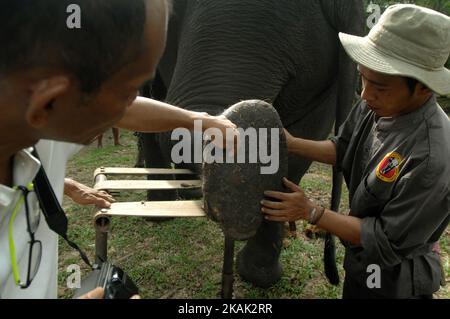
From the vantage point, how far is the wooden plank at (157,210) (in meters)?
1.89

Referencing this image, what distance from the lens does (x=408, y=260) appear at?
5.49 ft

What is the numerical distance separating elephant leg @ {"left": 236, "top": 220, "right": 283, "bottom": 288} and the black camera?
1485 millimetres

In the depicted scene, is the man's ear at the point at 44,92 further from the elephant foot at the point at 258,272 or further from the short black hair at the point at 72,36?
the elephant foot at the point at 258,272

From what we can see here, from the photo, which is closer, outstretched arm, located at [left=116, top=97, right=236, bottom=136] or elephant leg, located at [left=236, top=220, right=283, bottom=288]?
outstretched arm, located at [left=116, top=97, right=236, bottom=136]

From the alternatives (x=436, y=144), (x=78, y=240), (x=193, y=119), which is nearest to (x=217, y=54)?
(x=193, y=119)

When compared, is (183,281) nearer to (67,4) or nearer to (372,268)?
(372,268)

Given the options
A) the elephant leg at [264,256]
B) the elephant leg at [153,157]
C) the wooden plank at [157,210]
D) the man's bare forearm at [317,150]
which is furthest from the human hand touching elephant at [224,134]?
the elephant leg at [153,157]

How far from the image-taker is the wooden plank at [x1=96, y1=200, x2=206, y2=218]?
6.21ft

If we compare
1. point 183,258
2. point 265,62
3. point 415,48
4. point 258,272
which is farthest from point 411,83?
point 183,258

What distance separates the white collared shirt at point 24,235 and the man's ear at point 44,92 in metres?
0.22

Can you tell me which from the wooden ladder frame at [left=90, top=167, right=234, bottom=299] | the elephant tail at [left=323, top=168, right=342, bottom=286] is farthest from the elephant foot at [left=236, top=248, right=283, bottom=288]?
the wooden ladder frame at [left=90, top=167, right=234, bottom=299]

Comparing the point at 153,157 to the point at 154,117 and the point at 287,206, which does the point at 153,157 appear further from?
the point at 287,206

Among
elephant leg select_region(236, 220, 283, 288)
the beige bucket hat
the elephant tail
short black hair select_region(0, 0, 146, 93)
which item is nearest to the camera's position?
short black hair select_region(0, 0, 146, 93)

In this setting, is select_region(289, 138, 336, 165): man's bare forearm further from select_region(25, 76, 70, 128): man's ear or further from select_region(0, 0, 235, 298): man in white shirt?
select_region(25, 76, 70, 128): man's ear
